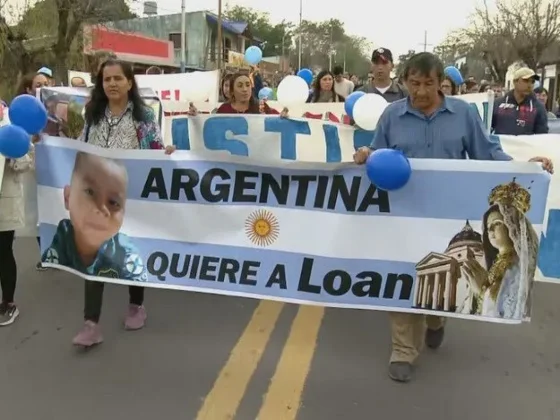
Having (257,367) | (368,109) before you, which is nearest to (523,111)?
(368,109)

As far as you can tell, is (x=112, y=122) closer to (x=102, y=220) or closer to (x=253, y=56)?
(x=102, y=220)

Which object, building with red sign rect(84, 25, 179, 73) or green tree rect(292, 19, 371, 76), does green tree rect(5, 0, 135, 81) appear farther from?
green tree rect(292, 19, 371, 76)

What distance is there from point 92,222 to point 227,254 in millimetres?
898

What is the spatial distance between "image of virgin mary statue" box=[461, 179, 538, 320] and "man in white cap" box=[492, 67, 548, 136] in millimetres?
3856

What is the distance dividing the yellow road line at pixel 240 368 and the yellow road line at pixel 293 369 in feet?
0.48

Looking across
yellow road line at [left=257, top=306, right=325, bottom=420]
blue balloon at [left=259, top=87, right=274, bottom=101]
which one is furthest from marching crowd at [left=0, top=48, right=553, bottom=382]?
blue balloon at [left=259, top=87, right=274, bottom=101]

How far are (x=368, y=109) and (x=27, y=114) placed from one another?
2.61 m

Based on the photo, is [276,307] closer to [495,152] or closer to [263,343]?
[263,343]

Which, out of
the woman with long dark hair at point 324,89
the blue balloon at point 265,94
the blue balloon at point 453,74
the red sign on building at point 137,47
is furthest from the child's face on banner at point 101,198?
the red sign on building at point 137,47

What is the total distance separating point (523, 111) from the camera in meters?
7.12

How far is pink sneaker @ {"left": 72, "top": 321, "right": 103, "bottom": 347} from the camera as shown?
13.4ft

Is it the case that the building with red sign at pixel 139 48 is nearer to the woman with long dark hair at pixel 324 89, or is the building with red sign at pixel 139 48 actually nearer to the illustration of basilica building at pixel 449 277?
the woman with long dark hair at pixel 324 89

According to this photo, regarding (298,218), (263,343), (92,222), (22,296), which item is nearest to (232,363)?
(263,343)

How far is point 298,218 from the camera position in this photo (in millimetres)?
3854
